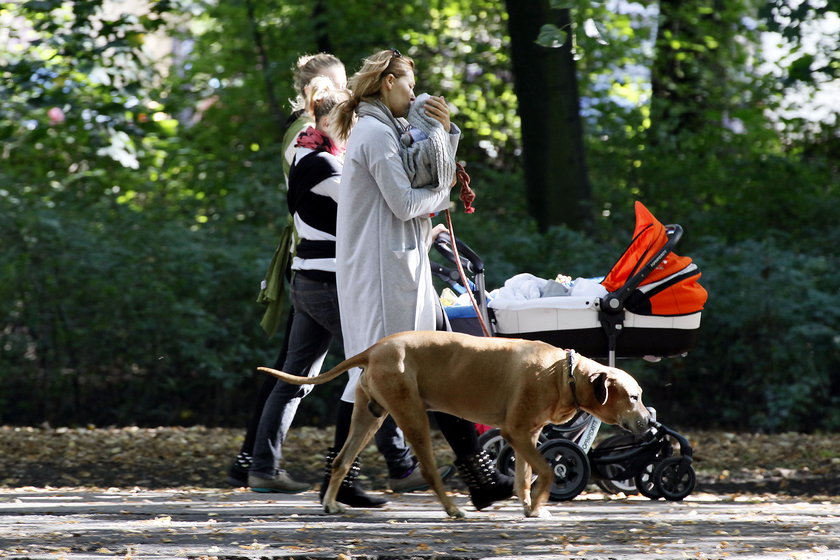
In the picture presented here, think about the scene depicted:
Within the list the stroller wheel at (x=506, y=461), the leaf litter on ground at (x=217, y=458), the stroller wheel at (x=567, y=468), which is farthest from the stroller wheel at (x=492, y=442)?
the leaf litter on ground at (x=217, y=458)

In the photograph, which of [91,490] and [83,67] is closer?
[91,490]

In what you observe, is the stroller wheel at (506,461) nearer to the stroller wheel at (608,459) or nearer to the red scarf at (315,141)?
the stroller wheel at (608,459)

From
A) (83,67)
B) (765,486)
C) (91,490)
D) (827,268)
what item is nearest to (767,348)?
(827,268)

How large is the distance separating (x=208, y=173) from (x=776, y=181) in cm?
656

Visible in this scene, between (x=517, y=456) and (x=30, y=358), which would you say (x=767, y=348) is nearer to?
(x=517, y=456)

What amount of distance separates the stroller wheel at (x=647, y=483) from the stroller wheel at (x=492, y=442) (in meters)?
0.77

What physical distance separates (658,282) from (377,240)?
1545 mm

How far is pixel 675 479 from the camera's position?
6434mm

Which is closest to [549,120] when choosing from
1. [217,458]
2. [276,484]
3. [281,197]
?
[281,197]

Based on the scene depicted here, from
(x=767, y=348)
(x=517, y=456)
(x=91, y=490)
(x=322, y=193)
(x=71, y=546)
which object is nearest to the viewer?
(x=71, y=546)

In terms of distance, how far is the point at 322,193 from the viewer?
19.4 feet

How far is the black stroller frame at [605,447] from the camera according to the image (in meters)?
5.95

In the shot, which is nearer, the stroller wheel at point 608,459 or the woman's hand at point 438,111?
the woman's hand at point 438,111

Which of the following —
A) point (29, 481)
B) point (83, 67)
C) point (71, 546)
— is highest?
point (83, 67)
